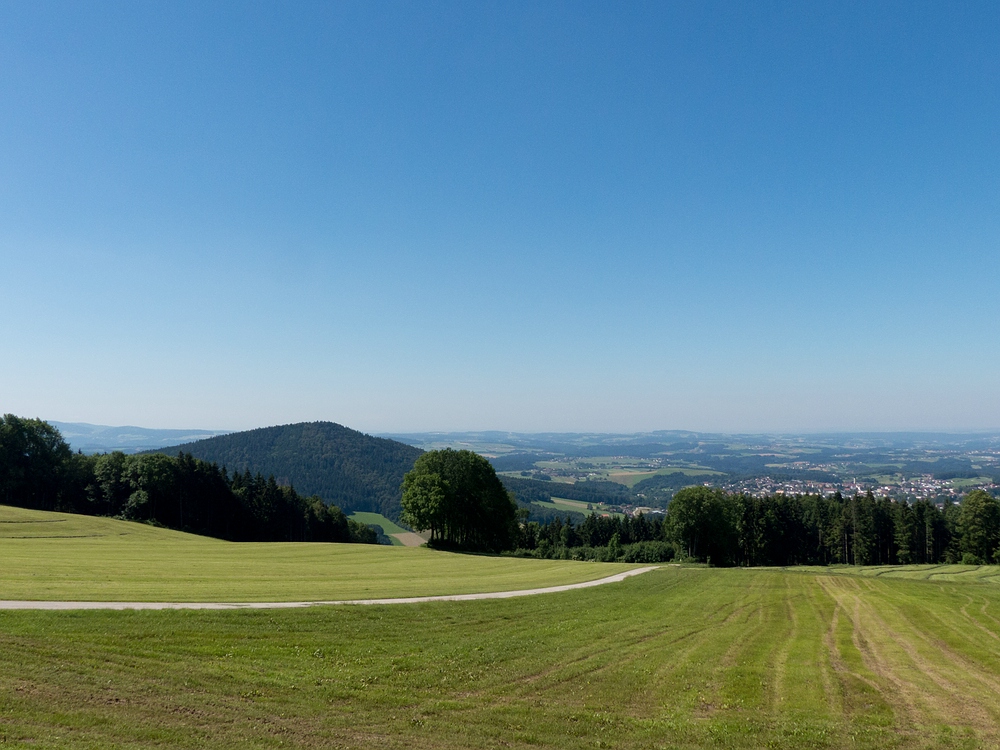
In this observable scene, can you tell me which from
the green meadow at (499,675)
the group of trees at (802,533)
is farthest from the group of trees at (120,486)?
the green meadow at (499,675)

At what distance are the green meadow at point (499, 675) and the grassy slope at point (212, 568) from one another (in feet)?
2.55

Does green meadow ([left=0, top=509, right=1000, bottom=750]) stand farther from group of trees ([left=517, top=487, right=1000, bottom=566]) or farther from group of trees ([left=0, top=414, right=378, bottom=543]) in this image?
group of trees ([left=0, top=414, right=378, bottom=543])

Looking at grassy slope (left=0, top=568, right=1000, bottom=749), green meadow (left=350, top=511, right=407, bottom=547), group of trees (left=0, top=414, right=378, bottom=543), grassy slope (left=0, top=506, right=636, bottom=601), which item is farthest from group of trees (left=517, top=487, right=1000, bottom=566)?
green meadow (left=350, top=511, right=407, bottom=547)

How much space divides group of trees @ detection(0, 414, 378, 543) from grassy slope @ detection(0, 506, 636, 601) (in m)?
21.6

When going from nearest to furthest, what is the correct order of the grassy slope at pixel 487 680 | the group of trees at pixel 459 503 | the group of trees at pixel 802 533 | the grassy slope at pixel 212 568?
the grassy slope at pixel 487 680 → the grassy slope at pixel 212 568 → the group of trees at pixel 459 503 → the group of trees at pixel 802 533

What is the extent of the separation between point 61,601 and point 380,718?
13.9 m

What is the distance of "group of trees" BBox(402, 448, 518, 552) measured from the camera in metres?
59.6

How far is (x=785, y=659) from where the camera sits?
17688 millimetres

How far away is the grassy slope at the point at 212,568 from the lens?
22.2 m

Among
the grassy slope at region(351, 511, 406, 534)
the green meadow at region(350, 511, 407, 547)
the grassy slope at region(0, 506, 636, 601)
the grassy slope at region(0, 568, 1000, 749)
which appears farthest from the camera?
the grassy slope at region(351, 511, 406, 534)

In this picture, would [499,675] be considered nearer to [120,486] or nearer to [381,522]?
[120,486]

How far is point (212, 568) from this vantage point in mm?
31125

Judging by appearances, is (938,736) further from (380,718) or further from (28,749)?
(28,749)

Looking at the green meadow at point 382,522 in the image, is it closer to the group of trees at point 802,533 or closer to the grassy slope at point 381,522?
the grassy slope at point 381,522
